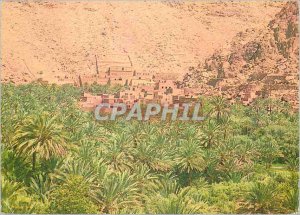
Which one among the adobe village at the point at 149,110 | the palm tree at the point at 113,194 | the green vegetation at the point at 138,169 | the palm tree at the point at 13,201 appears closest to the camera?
the palm tree at the point at 13,201

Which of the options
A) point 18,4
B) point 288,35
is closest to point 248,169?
point 288,35

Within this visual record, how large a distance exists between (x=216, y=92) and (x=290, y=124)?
3419 cm

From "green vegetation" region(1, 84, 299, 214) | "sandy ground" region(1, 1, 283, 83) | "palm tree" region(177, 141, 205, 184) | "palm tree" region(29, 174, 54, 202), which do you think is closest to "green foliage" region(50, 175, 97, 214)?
"green vegetation" region(1, 84, 299, 214)

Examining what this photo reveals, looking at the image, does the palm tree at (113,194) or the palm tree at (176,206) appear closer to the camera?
the palm tree at (176,206)

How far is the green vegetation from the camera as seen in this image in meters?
28.1

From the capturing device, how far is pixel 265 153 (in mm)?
48750

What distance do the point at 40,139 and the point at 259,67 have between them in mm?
74365

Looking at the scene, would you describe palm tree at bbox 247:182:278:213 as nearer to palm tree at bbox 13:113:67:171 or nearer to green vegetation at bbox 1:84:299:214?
green vegetation at bbox 1:84:299:214

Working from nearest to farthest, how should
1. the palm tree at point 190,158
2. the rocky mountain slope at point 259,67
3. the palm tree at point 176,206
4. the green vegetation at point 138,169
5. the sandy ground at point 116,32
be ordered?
the palm tree at point 176,206, the green vegetation at point 138,169, the palm tree at point 190,158, the rocky mountain slope at point 259,67, the sandy ground at point 116,32

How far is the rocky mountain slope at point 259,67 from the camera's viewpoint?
82.3m

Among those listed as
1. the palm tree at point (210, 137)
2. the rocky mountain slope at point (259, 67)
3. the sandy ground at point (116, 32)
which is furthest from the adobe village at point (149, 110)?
the sandy ground at point (116, 32)

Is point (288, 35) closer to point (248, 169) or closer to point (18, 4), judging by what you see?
point (248, 169)

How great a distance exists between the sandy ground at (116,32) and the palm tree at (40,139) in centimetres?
8544

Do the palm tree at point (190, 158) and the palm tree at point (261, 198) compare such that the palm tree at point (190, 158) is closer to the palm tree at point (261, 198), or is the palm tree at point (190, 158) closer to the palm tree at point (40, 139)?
the palm tree at point (261, 198)
